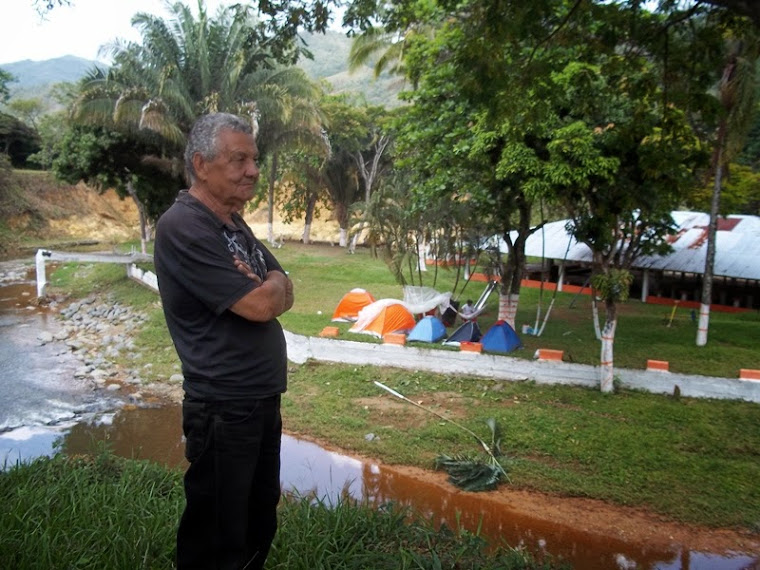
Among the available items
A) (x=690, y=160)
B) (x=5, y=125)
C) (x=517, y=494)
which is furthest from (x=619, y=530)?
(x=5, y=125)

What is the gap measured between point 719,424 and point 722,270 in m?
9.73

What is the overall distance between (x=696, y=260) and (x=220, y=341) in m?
18.3

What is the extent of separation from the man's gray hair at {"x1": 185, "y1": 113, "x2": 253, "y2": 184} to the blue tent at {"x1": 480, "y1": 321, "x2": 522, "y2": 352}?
10.1m

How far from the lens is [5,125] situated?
35.4 metres

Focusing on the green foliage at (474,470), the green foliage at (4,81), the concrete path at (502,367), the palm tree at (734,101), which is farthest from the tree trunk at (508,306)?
the green foliage at (4,81)

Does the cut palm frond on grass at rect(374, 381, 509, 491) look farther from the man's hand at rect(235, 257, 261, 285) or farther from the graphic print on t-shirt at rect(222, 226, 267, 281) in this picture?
the man's hand at rect(235, 257, 261, 285)

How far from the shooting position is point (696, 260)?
17.9m

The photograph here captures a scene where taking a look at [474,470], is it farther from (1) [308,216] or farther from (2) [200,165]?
(1) [308,216]

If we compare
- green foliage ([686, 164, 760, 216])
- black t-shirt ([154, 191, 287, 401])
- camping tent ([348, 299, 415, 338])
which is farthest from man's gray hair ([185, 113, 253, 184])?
green foliage ([686, 164, 760, 216])

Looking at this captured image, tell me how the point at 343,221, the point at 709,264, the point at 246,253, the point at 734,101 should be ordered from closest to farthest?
the point at 246,253
the point at 734,101
the point at 709,264
the point at 343,221

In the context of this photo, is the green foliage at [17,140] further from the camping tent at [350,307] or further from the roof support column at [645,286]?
the roof support column at [645,286]

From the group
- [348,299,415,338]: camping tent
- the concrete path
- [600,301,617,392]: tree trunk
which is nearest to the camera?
the concrete path

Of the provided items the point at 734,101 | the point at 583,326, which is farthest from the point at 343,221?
the point at 734,101

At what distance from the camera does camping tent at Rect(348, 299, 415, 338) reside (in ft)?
44.1
